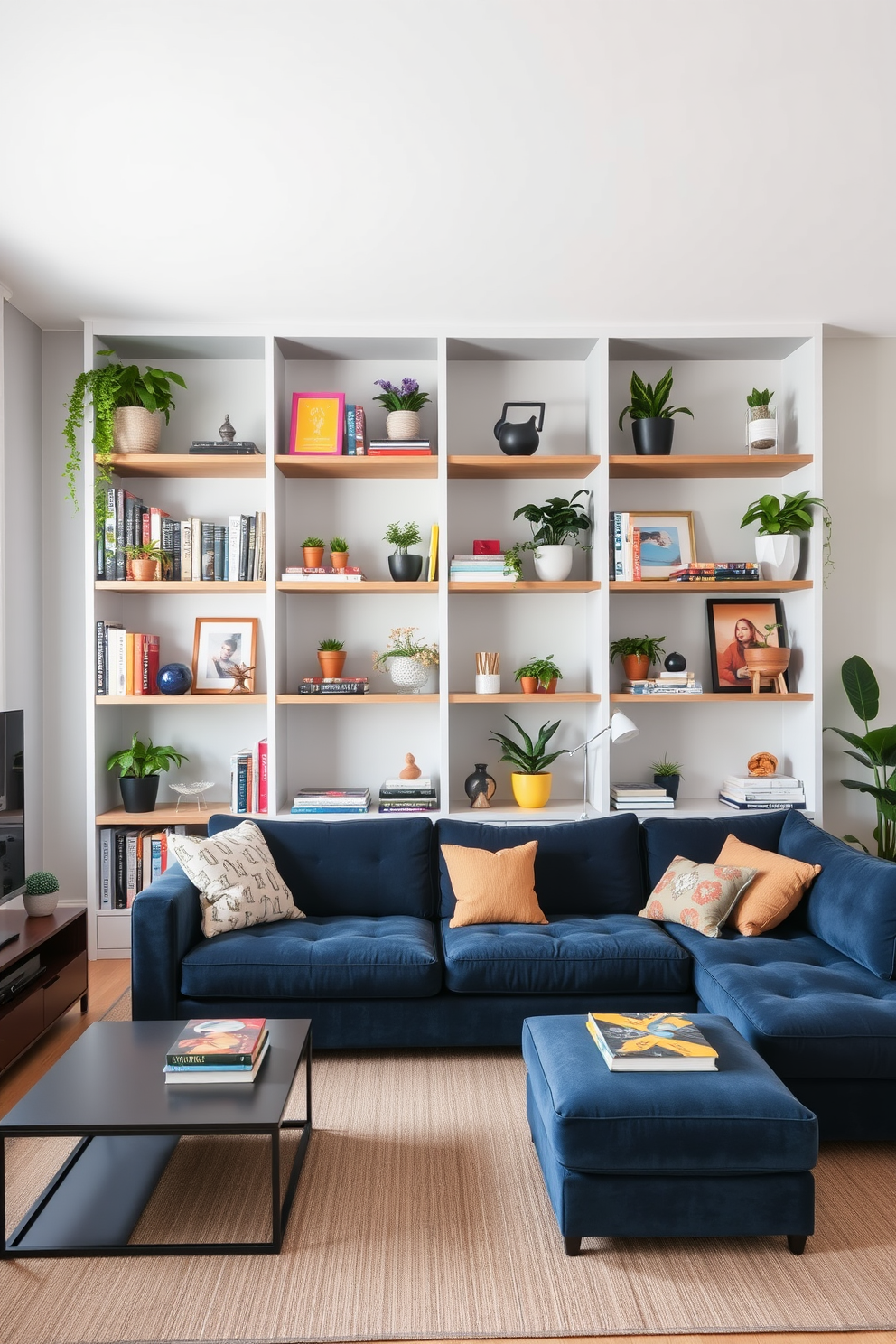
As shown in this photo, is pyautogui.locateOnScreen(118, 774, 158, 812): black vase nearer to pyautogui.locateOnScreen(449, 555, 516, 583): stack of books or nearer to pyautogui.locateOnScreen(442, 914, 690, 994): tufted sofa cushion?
pyautogui.locateOnScreen(449, 555, 516, 583): stack of books

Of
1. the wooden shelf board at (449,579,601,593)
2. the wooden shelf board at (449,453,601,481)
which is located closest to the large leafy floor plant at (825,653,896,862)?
the wooden shelf board at (449,579,601,593)

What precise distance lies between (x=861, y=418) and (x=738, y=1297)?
3.79m

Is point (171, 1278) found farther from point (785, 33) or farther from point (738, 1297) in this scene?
point (785, 33)

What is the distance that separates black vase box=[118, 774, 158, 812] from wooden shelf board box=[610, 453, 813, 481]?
8.26ft

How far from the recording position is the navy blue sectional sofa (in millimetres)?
2506

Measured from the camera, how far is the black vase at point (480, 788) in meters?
4.14

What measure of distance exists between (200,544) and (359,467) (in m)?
0.80

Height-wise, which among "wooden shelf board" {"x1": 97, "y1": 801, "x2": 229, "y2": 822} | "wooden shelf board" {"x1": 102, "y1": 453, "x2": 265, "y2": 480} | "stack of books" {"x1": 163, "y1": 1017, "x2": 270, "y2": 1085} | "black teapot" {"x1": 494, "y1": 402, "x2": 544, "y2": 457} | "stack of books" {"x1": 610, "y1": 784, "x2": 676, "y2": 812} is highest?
"black teapot" {"x1": 494, "y1": 402, "x2": 544, "y2": 457}

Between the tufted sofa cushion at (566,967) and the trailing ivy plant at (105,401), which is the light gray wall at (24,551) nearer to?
the trailing ivy plant at (105,401)

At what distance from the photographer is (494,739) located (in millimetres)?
4426

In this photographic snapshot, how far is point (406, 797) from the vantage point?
4.13 metres

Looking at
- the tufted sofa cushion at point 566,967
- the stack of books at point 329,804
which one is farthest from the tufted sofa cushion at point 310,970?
the stack of books at point 329,804

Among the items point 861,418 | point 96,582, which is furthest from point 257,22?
point 861,418

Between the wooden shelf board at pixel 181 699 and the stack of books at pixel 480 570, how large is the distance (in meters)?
1.04
